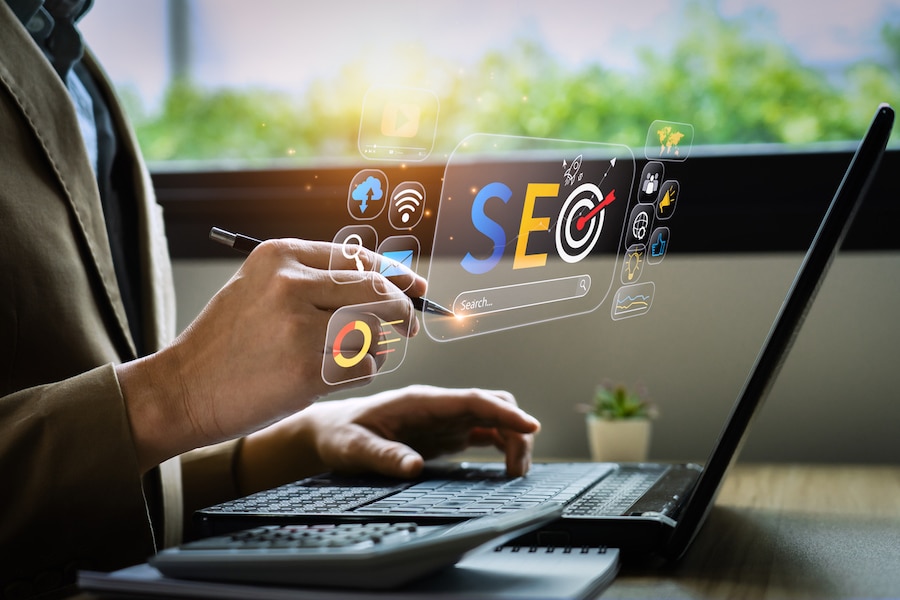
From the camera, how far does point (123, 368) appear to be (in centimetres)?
61

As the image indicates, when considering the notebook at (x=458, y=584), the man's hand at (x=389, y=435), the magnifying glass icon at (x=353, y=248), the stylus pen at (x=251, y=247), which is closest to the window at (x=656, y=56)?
the man's hand at (x=389, y=435)

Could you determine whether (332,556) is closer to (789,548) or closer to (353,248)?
(353,248)

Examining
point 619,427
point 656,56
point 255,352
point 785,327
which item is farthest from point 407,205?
point 656,56

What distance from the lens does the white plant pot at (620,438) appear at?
114cm

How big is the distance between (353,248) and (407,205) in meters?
0.05

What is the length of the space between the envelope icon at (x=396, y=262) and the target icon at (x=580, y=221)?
146mm

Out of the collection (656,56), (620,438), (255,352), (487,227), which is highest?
(656,56)

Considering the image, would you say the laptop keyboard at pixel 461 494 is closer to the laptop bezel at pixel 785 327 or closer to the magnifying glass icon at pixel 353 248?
the laptop bezel at pixel 785 327

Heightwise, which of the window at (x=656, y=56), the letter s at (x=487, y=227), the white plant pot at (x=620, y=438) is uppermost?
the window at (x=656, y=56)

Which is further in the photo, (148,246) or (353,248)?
(148,246)

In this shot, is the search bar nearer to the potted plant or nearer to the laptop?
the laptop

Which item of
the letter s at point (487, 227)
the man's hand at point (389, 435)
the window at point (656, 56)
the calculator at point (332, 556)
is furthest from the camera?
the window at point (656, 56)

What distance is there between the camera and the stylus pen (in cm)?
63

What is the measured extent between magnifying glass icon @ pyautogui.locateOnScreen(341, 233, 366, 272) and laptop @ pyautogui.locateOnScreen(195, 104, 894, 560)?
16 cm
